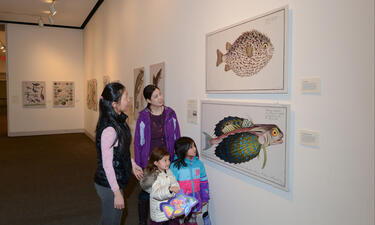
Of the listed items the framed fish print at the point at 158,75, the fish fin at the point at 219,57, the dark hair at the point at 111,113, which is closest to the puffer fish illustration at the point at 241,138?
the fish fin at the point at 219,57

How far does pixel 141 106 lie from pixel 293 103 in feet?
12.0

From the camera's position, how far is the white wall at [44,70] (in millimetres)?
11289

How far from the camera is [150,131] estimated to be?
3291 mm

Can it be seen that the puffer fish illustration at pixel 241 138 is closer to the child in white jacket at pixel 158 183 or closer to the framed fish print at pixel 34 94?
the child in white jacket at pixel 158 183

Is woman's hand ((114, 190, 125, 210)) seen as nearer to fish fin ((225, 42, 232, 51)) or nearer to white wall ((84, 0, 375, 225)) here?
white wall ((84, 0, 375, 225))

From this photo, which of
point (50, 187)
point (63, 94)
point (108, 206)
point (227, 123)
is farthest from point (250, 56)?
point (63, 94)

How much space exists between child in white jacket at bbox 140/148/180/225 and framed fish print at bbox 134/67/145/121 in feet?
8.81

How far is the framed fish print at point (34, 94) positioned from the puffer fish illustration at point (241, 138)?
10.7 m

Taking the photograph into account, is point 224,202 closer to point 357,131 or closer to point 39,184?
point 357,131

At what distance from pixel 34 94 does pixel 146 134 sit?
33.4 feet

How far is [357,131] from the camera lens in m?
1.70

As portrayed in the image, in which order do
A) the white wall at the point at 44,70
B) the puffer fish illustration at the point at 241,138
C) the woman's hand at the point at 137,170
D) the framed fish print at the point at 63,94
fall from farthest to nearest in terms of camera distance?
the framed fish print at the point at 63,94, the white wall at the point at 44,70, the woman's hand at the point at 137,170, the puffer fish illustration at the point at 241,138

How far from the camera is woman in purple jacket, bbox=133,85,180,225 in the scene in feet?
10.6

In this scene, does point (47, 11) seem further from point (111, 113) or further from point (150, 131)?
point (111, 113)
